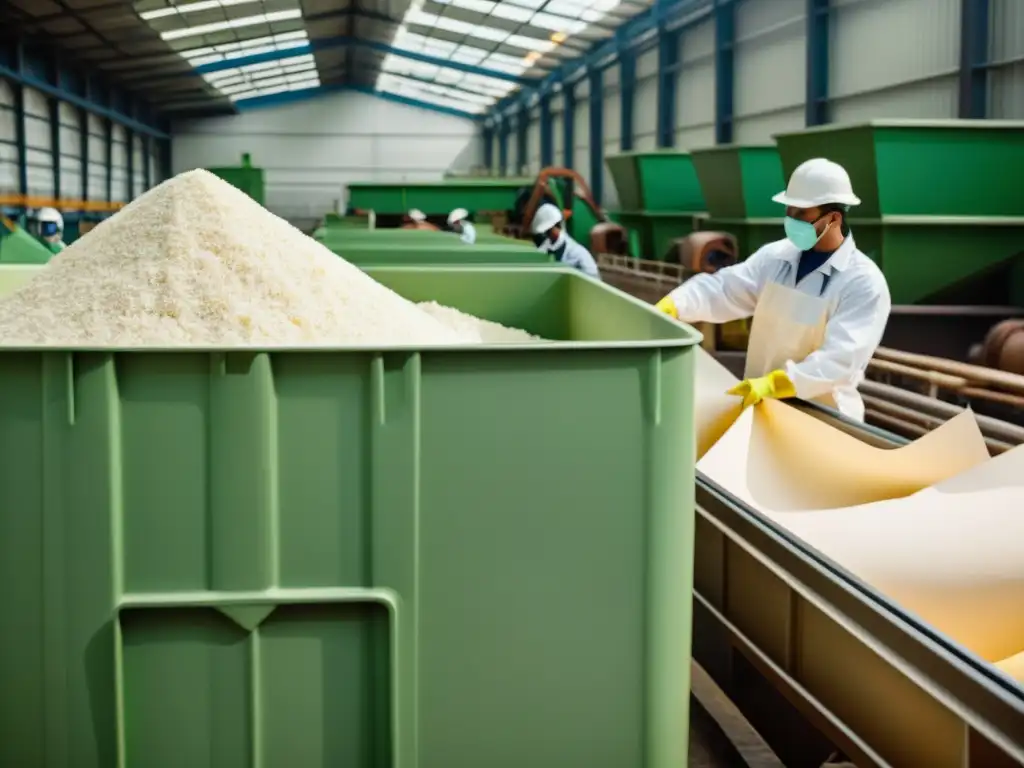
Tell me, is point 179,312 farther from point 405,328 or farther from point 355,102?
point 355,102

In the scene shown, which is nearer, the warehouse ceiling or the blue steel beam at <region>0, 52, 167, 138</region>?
the blue steel beam at <region>0, 52, 167, 138</region>

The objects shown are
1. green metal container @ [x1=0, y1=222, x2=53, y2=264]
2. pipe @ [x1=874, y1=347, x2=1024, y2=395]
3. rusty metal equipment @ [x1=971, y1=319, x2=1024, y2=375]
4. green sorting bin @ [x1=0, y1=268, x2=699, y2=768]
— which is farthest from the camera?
green metal container @ [x1=0, y1=222, x2=53, y2=264]

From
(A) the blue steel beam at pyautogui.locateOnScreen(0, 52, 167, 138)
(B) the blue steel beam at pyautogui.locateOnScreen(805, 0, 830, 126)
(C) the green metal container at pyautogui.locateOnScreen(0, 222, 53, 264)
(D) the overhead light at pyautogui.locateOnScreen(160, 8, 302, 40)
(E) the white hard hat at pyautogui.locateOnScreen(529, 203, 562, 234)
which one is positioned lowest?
(C) the green metal container at pyautogui.locateOnScreen(0, 222, 53, 264)

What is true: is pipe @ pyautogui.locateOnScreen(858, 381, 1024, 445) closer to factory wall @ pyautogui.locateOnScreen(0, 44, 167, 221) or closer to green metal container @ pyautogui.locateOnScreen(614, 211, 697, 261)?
green metal container @ pyautogui.locateOnScreen(614, 211, 697, 261)

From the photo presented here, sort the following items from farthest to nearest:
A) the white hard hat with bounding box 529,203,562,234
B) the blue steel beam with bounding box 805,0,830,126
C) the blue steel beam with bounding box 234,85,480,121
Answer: the blue steel beam with bounding box 234,85,480,121 → the blue steel beam with bounding box 805,0,830,126 → the white hard hat with bounding box 529,203,562,234

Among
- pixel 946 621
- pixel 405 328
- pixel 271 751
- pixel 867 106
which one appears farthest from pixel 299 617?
pixel 867 106

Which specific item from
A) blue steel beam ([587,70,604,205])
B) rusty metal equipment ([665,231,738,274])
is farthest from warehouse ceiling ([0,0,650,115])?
rusty metal equipment ([665,231,738,274])

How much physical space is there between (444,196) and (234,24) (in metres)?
7.82

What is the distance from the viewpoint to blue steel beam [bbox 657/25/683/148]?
15914 millimetres

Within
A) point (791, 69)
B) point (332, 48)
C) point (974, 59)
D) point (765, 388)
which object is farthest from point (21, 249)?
point (332, 48)

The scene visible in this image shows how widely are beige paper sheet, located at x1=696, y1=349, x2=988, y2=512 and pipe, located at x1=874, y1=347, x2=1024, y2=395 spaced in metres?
1.29

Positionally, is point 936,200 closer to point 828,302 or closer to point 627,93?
point 828,302

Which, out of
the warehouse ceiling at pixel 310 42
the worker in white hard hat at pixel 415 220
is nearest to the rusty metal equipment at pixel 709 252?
the worker in white hard hat at pixel 415 220

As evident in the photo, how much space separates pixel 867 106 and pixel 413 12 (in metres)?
11.2
